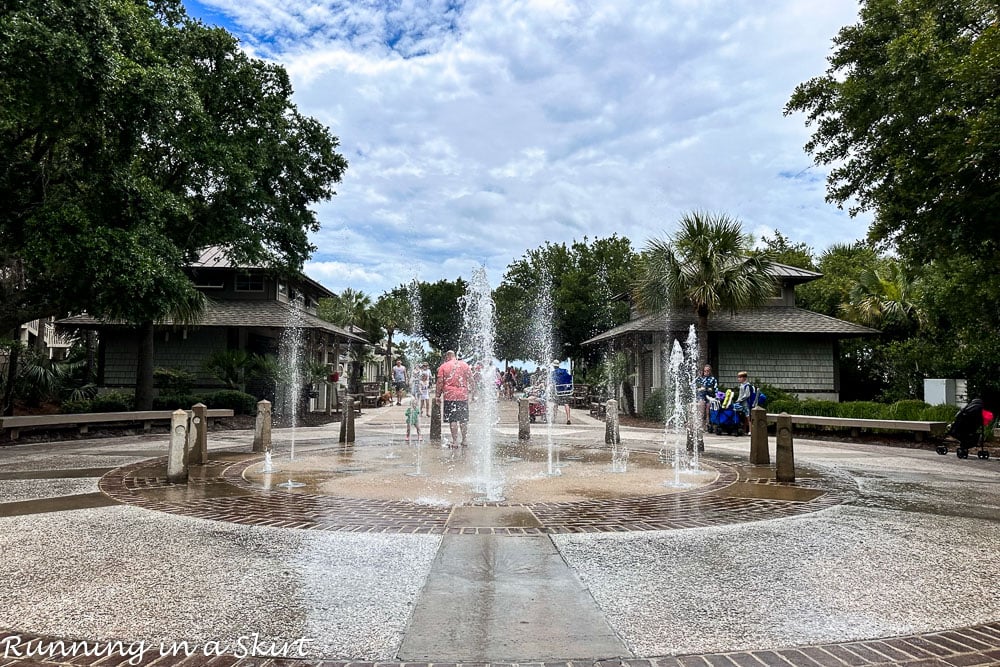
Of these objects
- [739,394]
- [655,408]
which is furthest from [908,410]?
[655,408]

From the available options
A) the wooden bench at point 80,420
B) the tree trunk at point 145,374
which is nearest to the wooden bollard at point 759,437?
the wooden bench at point 80,420

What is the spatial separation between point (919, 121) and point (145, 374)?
2110 centimetres

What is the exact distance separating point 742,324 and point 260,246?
16.9 meters

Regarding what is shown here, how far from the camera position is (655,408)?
22234 millimetres

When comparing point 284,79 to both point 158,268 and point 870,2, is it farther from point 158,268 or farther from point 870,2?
point 870,2

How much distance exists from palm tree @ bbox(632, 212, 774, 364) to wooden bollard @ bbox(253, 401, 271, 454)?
1411 cm

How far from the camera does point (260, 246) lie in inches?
753

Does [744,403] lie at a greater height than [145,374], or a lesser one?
lesser

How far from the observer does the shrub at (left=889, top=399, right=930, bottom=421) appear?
53.3 ft

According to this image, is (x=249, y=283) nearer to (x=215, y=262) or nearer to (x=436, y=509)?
(x=215, y=262)

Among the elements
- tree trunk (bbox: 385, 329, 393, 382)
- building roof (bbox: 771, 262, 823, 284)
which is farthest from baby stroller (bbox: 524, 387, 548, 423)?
tree trunk (bbox: 385, 329, 393, 382)

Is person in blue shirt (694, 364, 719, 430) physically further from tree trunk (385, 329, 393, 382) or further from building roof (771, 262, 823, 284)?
tree trunk (385, 329, 393, 382)

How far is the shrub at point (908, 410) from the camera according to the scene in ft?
53.3

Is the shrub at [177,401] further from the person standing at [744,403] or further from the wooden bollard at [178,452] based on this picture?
the person standing at [744,403]
